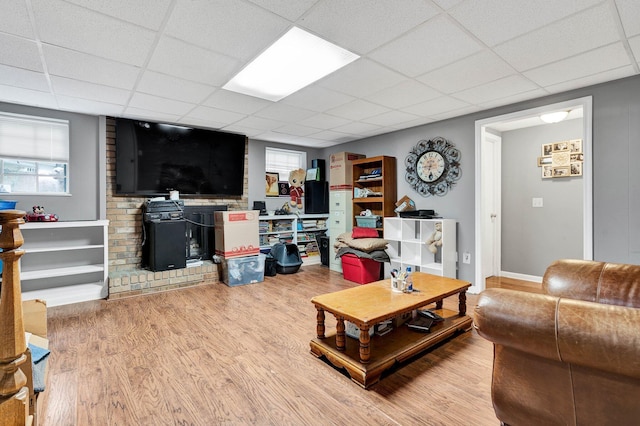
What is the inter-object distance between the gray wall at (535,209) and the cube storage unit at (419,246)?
1469 mm

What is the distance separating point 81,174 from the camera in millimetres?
3955

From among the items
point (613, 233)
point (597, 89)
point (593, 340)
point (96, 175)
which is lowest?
point (593, 340)

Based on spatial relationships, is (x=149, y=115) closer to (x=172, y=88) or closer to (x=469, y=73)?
(x=172, y=88)

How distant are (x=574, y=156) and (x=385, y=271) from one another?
3.07 metres

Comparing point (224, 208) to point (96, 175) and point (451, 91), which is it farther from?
point (451, 91)

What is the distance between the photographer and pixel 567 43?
7.15ft

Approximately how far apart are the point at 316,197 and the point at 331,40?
385 centimetres

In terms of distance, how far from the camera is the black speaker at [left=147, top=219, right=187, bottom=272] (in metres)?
4.02

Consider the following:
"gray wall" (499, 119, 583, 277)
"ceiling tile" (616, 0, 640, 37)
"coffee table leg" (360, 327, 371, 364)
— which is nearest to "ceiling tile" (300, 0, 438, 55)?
"ceiling tile" (616, 0, 640, 37)

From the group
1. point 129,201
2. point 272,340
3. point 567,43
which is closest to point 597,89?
point 567,43

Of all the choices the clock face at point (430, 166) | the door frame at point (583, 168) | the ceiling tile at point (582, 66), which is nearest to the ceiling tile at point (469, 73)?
the ceiling tile at point (582, 66)

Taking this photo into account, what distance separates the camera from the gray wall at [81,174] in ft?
12.5

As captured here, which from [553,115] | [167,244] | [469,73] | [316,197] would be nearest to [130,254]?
[167,244]

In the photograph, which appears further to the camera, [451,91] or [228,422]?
[451,91]
